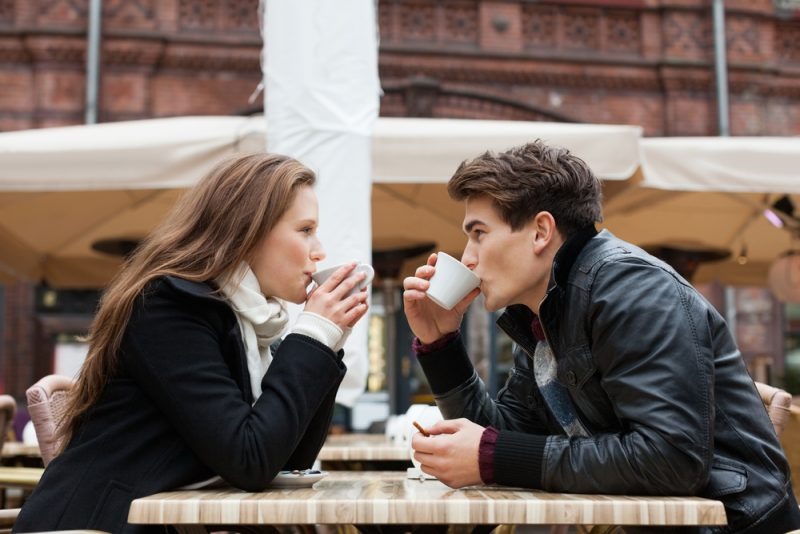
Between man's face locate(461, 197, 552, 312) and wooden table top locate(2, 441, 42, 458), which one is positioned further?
wooden table top locate(2, 441, 42, 458)

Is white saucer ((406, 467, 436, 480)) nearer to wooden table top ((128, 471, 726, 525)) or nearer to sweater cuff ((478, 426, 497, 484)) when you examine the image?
sweater cuff ((478, 426, 497, 484))

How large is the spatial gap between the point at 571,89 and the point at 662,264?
11.7 meters

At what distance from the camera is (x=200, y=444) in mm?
1780

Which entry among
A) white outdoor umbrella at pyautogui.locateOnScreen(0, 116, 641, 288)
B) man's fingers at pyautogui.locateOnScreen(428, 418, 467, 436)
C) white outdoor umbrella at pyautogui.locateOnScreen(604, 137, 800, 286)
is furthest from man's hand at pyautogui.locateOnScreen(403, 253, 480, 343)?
white outdoor umbrella at pyautogui.locateOnScreen(604, 137, 800, 286)

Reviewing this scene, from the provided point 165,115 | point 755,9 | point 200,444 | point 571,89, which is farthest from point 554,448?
point 755,9

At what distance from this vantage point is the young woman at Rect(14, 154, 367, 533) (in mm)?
1796

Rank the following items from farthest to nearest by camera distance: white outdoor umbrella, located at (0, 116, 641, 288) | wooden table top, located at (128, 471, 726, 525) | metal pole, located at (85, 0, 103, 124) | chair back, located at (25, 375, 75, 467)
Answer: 1. metal pole, located at (85, 0, 103, 124)
2. white outdoor umbrella, located at (0, 116, 641, 288)
3. chair back, located at (25, 375, 75, 467)
4. wooden table top, located at (128, 471, 726, 525)

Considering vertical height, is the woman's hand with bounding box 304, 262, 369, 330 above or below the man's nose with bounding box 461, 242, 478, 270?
below

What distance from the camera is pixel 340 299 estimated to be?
6.52 feet

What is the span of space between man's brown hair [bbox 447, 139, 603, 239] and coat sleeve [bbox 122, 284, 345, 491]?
45cm

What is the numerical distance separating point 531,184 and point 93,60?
10.9 meters

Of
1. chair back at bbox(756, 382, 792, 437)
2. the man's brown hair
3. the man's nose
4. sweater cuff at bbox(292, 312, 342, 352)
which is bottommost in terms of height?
chair back at bbox(756, 382, 792, 437)

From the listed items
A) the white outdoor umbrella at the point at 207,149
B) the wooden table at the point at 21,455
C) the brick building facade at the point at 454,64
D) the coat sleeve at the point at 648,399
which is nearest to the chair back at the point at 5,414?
the wooden table at the point at 21,455

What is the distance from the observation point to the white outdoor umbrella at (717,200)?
4.76 m
